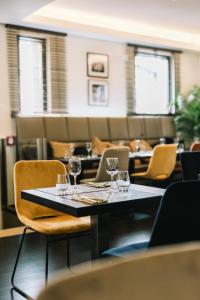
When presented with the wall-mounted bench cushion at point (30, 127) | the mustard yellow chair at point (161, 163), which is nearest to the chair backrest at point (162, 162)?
the mustard yellow chair at point (161, 163)

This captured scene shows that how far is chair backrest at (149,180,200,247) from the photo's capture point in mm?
1701

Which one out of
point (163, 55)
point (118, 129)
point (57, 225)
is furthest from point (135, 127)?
point (57, 225)

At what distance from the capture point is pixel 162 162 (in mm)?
5320

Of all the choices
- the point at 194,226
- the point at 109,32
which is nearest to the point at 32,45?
the point at 109,32

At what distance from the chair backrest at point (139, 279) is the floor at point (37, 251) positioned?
2.12 m

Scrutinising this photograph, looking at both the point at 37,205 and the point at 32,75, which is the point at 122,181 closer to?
the point at 37,205

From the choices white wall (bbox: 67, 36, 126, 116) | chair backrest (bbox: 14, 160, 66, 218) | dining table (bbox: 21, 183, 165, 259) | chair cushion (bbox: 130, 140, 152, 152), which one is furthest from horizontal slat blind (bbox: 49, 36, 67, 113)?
dining table (bbox: 21, 183, 165, 259)

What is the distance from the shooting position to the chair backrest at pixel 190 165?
129 inches

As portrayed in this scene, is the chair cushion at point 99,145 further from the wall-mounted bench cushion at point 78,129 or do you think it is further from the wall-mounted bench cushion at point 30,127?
the wall-mounted bench cushion at point 30,127

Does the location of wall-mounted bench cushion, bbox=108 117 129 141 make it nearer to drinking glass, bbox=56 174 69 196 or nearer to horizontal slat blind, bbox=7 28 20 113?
horizontal slat blind, bbox=7 28 20 113

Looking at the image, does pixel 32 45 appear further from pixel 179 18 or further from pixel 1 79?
pixel 179 18

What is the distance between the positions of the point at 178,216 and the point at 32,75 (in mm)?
5399

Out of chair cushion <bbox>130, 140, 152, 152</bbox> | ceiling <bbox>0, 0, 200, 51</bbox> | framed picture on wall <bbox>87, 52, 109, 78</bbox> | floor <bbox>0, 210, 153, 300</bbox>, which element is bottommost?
floor <bbox>0, 210, 153, 300</bbox>

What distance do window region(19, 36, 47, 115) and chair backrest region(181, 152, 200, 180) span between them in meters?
3.78
